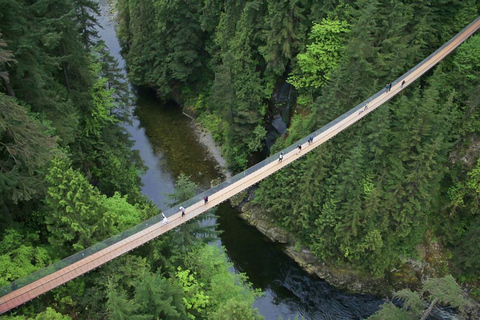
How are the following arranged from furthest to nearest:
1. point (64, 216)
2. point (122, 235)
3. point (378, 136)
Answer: point (378, 136)
point (122, 235)
point (64, 216)

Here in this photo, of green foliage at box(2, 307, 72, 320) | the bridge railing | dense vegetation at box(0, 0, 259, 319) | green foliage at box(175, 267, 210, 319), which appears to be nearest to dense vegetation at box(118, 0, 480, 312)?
the bridge railing

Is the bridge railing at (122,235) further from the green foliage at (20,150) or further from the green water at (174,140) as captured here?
the green water at (174,140)

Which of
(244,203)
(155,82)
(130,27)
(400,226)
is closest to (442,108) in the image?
(400,226)

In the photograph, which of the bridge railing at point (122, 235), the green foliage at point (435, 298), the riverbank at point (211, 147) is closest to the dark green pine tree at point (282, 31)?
the bridge railing at point (122, 235)

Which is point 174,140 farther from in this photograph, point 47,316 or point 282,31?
point 47,316

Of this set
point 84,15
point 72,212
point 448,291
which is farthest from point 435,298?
point 84,15

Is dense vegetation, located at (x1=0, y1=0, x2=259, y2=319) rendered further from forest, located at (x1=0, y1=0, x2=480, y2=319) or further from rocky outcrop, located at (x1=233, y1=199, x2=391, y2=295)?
rocky outcrop, located at (x1=233, y1=199, x2=391, y2=295)
